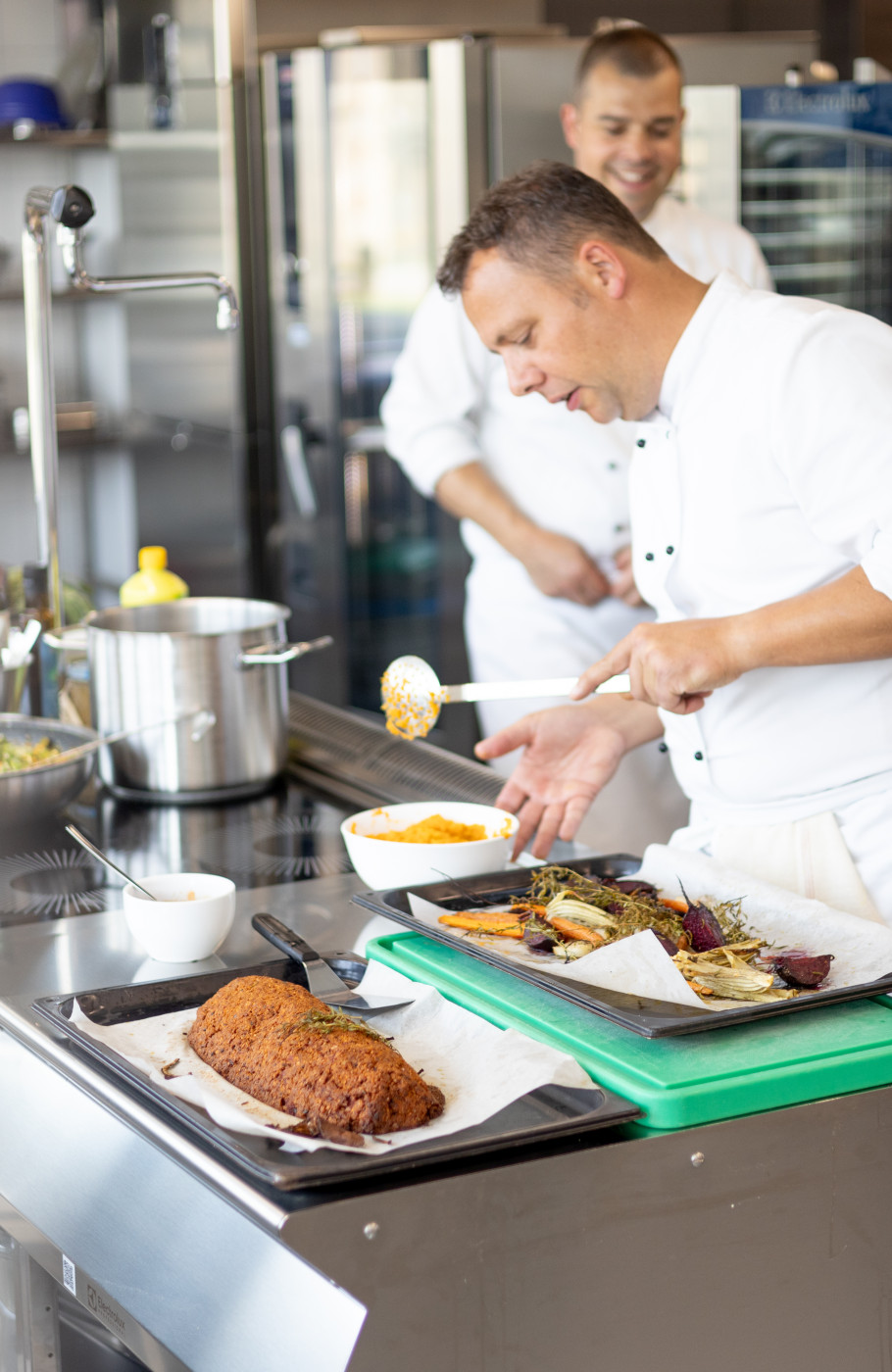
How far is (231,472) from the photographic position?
14.4 ft

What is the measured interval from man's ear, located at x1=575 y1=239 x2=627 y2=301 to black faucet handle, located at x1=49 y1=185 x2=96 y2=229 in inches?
21.0

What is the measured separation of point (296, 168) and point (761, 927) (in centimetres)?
307

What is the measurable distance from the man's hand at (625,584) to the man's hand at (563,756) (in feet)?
2.60

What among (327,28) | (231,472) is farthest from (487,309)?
(327,28)

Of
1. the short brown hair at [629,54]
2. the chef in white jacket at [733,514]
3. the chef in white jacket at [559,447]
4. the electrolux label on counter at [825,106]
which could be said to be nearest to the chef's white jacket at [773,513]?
the chef in white jacket at [733,514]

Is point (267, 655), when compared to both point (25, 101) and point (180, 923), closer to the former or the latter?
point (180, 923)

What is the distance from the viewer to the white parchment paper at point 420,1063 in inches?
36.4

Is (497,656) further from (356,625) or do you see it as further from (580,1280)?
(580,1280)

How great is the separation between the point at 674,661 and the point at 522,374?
1.28ft

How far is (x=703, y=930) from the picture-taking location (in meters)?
1.16

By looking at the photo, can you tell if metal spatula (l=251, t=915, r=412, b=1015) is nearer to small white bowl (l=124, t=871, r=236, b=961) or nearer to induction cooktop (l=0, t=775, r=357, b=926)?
small white bowl (l=124, t=871, r=236, b=961)

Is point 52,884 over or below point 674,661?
below

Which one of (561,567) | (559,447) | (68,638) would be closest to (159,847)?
(68,638)

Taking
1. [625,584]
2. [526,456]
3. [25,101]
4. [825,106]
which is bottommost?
[625,584]
